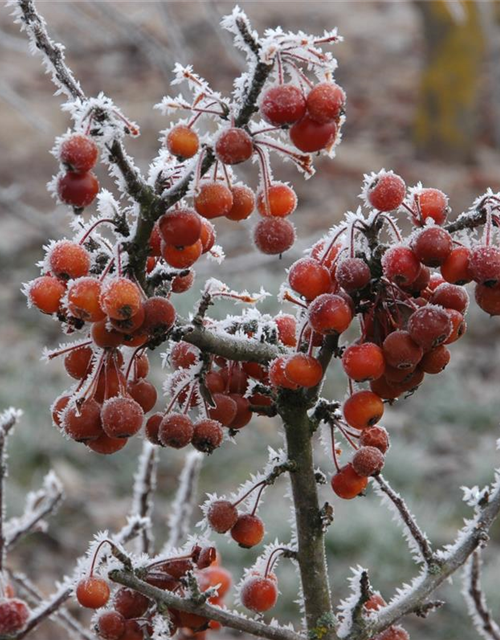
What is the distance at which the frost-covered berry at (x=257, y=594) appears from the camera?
104 centimetres

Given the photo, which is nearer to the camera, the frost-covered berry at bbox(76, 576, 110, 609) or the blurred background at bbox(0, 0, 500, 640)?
the frost-covered berry at bbox(76, 576, 110, 609)

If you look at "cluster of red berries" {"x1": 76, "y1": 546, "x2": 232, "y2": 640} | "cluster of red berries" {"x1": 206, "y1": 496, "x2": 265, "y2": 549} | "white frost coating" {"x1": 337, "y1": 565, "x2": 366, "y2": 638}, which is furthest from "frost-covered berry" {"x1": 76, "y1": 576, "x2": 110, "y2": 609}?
"white frost coating" {"x1": 337, "y1": 565, "x2": 366, "y2": 638}

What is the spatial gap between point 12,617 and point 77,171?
72 cm

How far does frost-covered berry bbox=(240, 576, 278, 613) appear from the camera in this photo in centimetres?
104

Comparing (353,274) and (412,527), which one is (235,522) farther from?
(353,274)

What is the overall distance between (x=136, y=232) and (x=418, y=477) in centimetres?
419

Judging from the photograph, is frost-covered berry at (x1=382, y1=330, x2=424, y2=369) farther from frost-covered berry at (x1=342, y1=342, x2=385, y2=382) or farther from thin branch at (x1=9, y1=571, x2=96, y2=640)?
thin branch at (x1=9, y1=571, x2=96, y2=640)

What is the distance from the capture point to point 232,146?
2.50 ft

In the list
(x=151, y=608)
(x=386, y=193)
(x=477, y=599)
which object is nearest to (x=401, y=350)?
(x=386, y=193)

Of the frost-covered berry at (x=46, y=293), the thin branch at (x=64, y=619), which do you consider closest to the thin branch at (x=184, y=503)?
the thin branch at (x=64, y=619)

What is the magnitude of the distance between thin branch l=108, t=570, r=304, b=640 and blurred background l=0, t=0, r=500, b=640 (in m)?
0.44

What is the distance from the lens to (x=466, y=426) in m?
5.38

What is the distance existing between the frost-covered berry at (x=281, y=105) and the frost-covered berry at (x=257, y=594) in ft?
1.85

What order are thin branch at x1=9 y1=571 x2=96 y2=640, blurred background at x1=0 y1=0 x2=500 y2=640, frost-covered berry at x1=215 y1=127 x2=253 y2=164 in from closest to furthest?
frost-covered berry at x1=215 y1=127 x2=253 y2=164 < thin branch at x1=9 y1=571 x2=96 y2=640 < blurred background at x1=0 y1=0 x2=500 y2=640
